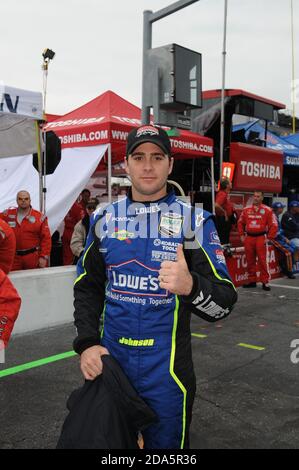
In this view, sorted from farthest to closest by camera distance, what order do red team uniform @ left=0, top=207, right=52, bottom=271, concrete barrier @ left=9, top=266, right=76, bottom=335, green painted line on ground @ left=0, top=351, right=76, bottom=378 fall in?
red team uniform @ left=0, top=207, right=52, bottom=271, concrete barrier @ left=9, top=266, right=76, bottom=335, green painted line on ground @ left=0, top=351, right=76, bottom=378

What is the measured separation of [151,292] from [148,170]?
556mm

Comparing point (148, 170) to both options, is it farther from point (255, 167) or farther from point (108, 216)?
point (255, 167)

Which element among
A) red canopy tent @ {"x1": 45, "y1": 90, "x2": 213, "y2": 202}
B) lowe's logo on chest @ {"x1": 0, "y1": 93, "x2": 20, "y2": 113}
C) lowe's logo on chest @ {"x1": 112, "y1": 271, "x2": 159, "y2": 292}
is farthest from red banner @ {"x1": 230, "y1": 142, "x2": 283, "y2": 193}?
lowe's logo on chest @ {"x1": 112, "y1": 271, "x2": 159, "y2": 292}

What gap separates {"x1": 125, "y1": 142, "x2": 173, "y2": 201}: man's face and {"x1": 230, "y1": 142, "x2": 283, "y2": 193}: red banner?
9933 mm

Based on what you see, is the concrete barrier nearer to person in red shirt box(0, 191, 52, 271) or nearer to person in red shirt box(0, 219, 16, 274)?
person in red shirt box(0, 191, 52, 271)

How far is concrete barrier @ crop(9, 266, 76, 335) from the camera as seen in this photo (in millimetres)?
6050

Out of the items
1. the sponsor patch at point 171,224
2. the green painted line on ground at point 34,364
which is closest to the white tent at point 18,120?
the green painted line on ground at point 34,364

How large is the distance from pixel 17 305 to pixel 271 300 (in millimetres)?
6513

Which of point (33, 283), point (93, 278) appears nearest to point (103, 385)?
point (93, 278)

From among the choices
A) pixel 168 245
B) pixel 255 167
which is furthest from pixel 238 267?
pixel 168 245

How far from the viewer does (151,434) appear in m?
1.95

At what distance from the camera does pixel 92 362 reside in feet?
6.30

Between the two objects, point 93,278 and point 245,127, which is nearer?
point 93,278

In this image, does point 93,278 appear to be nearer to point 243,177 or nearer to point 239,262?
point 239,262
